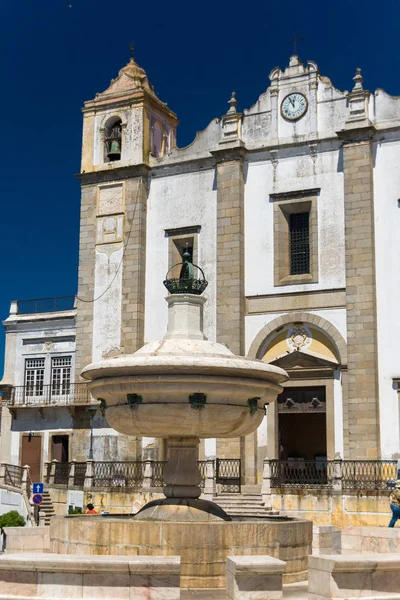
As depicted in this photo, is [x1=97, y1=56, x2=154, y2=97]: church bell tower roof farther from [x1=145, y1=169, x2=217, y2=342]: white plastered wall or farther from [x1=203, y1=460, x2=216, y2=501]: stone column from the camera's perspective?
[x1=203, y1=460, x2=216, y2=501]: stone column

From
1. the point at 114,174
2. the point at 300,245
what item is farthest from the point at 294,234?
the point at 114,174

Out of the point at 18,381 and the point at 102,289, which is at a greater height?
the point at 102,289

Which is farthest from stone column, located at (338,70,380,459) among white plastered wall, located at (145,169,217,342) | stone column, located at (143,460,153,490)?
stone column, located at (143,460,153,490)

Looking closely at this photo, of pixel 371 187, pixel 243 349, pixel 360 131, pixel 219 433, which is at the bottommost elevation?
pixel 219 433

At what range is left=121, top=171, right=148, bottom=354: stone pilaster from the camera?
28.4 m

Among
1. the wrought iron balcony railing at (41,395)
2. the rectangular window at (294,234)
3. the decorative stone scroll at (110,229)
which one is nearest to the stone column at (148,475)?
the rectangular window at (294,234)

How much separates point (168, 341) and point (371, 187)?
14.9 metres

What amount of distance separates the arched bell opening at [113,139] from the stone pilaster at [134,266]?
4.78ft

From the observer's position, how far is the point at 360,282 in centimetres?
2542

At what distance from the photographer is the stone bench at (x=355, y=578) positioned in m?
8.33

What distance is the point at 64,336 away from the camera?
34750mm

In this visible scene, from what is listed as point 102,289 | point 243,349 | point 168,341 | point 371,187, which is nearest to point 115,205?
point 102,289

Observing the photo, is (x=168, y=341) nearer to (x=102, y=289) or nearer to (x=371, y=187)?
(x=371, y=187)

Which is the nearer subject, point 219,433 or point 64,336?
point 219,433
